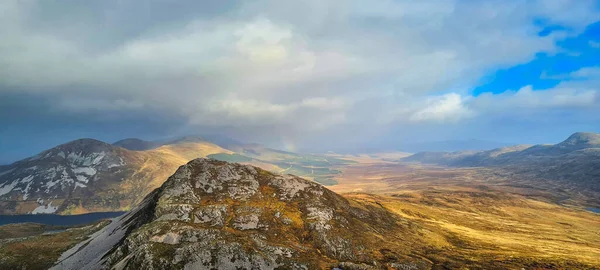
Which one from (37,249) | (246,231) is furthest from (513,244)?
(37,249)

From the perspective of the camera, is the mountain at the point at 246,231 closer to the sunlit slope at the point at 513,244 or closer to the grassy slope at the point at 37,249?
the grassy slope at the point at 37,249

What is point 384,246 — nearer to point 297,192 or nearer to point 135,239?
point 297,192

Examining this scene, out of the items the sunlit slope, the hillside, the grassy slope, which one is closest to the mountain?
the hillside

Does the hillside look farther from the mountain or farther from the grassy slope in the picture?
the grassy slope

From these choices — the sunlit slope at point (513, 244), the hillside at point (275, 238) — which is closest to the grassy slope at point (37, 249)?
the hillside at point (275, 238)

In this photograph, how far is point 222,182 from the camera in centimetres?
10581

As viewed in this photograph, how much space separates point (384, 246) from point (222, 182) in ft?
199

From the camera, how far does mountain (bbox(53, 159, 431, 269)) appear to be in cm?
6606

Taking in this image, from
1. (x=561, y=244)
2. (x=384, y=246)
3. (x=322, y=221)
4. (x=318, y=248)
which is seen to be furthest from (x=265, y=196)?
(x=561, y=244)

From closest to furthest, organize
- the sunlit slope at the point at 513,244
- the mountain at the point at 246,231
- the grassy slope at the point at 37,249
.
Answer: the mountain at the point at 246,231, the grassy slope at the point at 37,249, the sunlit slope at the point at 513,244

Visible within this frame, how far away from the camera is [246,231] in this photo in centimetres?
8150

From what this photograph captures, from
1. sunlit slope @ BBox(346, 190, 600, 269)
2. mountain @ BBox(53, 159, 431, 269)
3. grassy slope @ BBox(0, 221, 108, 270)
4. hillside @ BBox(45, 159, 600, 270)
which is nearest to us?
mountain @ BBox(53, 159, 431, 269)

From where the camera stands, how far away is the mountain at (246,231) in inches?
2601

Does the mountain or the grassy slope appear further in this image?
the grassy slope
